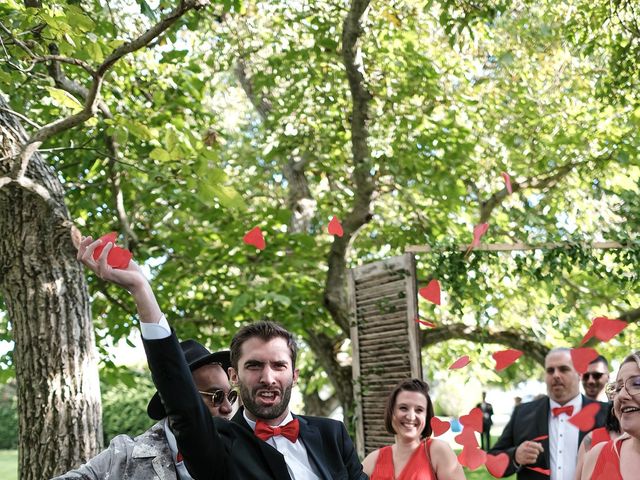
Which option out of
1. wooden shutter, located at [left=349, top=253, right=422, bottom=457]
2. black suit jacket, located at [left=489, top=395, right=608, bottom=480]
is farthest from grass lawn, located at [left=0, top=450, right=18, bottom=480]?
black suit jacket, located at [left=489, top=395, right=608, bottom=480]

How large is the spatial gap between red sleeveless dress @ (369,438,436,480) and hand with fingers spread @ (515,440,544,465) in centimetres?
49

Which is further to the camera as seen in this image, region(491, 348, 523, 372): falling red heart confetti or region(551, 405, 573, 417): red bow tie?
region(491, 348, 523, 372): falling red heart confetti

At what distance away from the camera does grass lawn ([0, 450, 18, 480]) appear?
1948 cm

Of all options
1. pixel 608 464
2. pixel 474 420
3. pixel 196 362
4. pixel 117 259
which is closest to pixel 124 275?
pixel 117 259

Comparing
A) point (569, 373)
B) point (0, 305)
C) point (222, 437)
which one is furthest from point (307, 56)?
point (222, 437)

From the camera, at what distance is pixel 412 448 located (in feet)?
16.4

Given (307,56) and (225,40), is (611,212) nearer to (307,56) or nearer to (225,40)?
(307,56)

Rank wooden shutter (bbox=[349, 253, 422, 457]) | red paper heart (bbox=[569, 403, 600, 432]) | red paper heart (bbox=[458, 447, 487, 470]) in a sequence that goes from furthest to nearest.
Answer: wooden shutter (bbox=[349, 253, 422, 457]) < red paper heart (bbox=[458, 447, 487, 470]) < red paper heart (bbox=[569, 403, 600, 432])

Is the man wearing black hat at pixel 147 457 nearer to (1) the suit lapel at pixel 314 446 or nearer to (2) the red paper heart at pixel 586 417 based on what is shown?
(1) the suit lapel at pixel 314 446

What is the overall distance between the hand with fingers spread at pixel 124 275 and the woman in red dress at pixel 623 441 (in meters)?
1.50

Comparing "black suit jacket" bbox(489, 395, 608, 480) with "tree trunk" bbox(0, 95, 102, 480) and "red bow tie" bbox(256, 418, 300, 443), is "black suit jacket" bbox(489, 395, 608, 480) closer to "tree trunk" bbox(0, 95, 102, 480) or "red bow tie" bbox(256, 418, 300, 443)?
"tree trunk" bbox(0, 95, 102, 480)

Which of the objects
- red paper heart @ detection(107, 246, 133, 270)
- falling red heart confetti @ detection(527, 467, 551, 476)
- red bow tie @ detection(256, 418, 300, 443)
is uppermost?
red paper heart @ detection(107, 246, 133, 270)

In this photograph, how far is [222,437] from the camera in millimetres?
2621

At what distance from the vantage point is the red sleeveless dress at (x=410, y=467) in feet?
15.9
